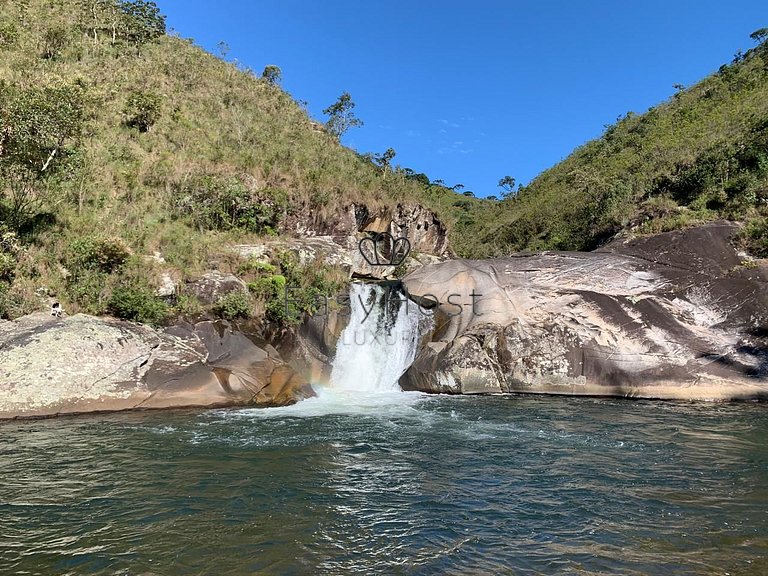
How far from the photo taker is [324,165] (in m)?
28.7

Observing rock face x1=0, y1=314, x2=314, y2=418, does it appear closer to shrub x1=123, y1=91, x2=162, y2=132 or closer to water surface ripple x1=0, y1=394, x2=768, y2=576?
water surface ripple x1=0, y1=394, x2=768, y2=576

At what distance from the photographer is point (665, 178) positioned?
101 feet

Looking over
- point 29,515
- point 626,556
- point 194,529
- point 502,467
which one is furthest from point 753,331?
point 29,515

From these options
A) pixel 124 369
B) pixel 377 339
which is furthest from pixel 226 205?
pixel 124 369

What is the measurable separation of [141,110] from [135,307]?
678 inches

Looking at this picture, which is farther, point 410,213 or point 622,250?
point 410,213

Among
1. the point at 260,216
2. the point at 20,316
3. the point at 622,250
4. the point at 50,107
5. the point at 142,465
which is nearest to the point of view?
the point at 142,465

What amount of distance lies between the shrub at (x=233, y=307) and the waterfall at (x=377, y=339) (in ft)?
11.6

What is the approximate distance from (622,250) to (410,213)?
457 inches

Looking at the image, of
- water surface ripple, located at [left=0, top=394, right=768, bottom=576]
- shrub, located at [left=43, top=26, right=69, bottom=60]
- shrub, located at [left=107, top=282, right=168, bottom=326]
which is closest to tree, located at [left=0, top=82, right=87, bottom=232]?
shrub, located at [left=107, top=282, right=168, bottom=326]

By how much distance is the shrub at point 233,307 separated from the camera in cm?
1616

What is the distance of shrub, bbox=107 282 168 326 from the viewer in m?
14.5

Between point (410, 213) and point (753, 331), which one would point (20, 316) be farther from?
point (753, 331)

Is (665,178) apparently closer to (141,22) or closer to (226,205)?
(226,205)
